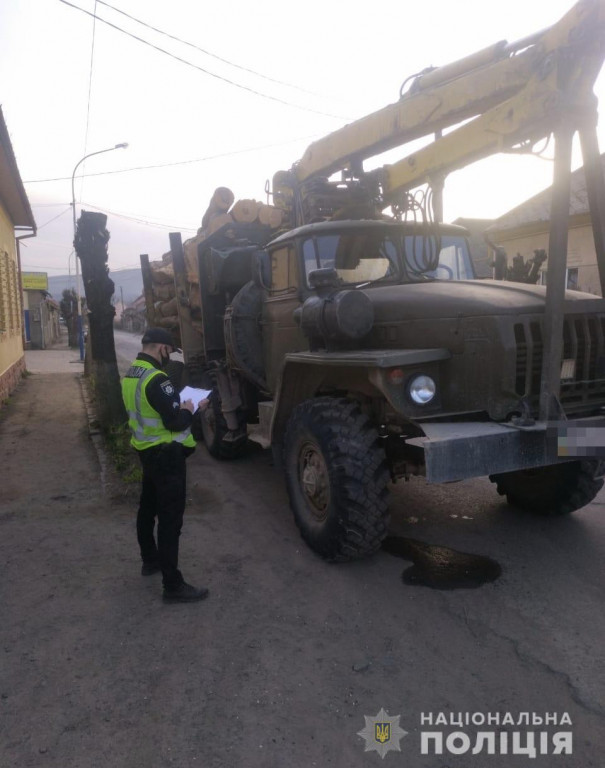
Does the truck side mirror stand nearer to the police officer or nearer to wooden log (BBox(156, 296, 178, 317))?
the police officer

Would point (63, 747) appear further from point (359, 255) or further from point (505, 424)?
point (359, 255)

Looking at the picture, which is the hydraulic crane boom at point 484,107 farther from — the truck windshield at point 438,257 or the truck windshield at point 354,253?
the truck windshield at point 354,253

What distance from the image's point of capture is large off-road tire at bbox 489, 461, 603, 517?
4.45 metres

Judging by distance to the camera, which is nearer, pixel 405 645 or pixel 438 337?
pixel 405 645

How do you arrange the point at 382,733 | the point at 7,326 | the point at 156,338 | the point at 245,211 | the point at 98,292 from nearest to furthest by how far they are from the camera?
1. the point at 382,733
2. the point at 156,338
3. the point at 245,211
4. the point at 98,292
5. the point at 7,326

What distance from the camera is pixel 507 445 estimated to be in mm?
3387

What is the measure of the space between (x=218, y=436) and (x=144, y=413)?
10.6 ft

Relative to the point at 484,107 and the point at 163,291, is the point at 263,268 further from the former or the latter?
the point at 163,291

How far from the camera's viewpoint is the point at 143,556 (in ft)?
13.2

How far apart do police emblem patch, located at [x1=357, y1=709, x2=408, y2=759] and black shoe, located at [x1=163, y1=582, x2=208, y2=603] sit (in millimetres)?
1396

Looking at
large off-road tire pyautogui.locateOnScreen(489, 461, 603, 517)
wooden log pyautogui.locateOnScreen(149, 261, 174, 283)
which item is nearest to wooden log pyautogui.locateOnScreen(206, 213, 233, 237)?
wooden log pyautogui.locateOnScreen(149, 261, 174, 283)

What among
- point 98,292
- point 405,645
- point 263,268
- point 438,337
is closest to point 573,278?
point 98,292

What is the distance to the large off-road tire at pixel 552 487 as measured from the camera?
4.45 meters

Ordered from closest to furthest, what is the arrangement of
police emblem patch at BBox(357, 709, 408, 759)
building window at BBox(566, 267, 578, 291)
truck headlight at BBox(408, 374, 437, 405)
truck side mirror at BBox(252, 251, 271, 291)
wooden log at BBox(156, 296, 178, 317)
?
police emblem patch at BBox(357, 709, 408, 759) → truck headlight at BBox(408, 374, 437, 405) → truck side mirror at BBox(252, 251, 271, 291) → wooden log at BBox(156, 296, 178, 317) → building window at BBox(566, 267, 578, 291)
